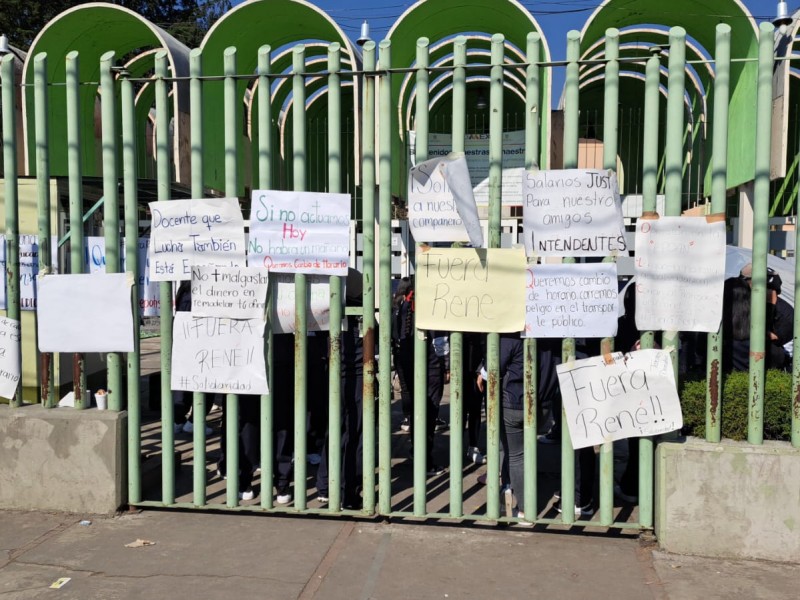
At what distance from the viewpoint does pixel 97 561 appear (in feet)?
13.5

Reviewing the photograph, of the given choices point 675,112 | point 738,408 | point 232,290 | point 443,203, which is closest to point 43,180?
point 232,290

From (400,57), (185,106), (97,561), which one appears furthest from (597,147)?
(97,561)

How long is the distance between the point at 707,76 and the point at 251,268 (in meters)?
8.05

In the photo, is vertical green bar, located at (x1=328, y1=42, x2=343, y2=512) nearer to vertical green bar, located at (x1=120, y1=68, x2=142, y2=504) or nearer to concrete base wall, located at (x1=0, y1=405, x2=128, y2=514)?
vertical green bar, located at (x1=120, y1=68, x2=142, y2=504)

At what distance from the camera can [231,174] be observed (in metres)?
4.50

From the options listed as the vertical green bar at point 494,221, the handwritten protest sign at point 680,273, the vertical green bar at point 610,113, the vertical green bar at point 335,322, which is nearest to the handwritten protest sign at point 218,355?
the vertical green bar at point 335,322

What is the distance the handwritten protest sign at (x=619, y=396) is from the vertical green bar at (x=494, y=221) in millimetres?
405

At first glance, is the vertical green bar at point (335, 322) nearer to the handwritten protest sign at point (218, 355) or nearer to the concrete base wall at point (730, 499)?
the handwritten protest sign at point (218, 355)

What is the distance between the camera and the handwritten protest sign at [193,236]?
4.48 m

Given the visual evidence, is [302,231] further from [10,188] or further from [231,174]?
[10,188]

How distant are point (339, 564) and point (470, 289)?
1.75 m

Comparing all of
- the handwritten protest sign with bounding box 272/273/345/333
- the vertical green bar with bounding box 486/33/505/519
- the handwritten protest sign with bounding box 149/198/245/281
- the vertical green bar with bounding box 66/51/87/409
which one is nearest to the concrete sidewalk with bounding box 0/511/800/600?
the vertical green bar with bounding box 486/33/505/519

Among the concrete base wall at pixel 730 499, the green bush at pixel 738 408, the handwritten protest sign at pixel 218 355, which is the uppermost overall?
the handwritten protest sign at pixel 218 355

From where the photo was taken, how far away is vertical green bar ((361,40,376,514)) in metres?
4.35
